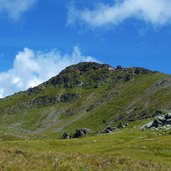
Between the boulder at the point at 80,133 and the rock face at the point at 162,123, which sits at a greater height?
the boulder at the point at 80,133

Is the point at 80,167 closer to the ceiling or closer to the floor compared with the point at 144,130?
closer to the floor

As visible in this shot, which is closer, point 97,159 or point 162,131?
point 97,159

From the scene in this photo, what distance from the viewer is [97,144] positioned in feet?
236

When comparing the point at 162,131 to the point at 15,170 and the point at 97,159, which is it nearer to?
the point at 97,159

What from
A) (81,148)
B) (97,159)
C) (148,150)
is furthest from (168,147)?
(97,159)

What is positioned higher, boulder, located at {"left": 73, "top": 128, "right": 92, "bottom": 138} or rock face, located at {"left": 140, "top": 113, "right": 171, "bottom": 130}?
boulder, located at {"left": 73, "top": 128, "right": 92, "bottom": 138}

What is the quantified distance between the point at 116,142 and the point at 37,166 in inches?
2316

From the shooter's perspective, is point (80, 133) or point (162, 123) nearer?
point (162, 123)

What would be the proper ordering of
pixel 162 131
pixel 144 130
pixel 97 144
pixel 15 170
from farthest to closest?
pixel 144 130 < pixel 162 131 < pixel 97 144 < pixel 15 170

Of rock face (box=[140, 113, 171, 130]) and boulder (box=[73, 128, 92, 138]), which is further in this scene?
boulder (box=[73, 128, 92, 138])

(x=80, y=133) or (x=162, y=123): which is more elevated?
(x=80, y=133)

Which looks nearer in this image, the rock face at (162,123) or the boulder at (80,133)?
the rock face at (162,123)

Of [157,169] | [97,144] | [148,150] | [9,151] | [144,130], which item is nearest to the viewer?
[157,169]

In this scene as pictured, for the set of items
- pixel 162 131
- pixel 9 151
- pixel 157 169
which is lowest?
pixel 157 169
